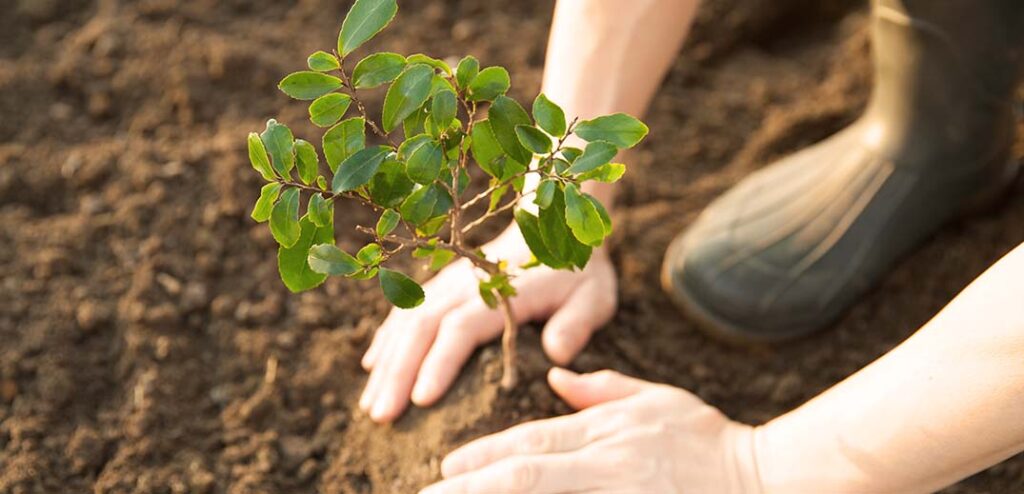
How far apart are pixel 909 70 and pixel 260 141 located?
1203mm

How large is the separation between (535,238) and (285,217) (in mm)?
284

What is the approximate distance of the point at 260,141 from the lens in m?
1.10

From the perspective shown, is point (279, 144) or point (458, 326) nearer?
point (279, 144)

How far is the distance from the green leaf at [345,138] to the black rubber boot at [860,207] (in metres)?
0.89

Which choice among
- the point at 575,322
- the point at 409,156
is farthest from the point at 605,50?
the point at 409,156

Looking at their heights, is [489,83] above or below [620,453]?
above

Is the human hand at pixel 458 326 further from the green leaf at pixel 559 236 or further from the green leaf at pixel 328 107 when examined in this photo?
the green leaf at pixel 328 107

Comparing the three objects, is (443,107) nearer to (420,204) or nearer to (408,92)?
(408,92)

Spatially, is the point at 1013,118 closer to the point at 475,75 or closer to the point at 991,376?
the point at 991,376

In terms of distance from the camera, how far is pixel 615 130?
1.12 metres

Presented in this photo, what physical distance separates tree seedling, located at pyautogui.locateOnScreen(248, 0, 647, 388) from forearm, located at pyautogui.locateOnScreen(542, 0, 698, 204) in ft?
1.66

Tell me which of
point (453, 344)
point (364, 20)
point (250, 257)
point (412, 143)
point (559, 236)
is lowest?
point (250, 257)

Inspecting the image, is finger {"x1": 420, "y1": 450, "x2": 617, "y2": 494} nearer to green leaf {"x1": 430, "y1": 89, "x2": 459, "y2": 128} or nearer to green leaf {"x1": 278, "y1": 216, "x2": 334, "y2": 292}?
green leaf {"x1": 278, "y1": 216, "x2": 334, "y2": 292}

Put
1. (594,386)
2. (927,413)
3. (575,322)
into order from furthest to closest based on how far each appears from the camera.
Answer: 1. (575,322)
2. (594,386)
3. (927,413)
